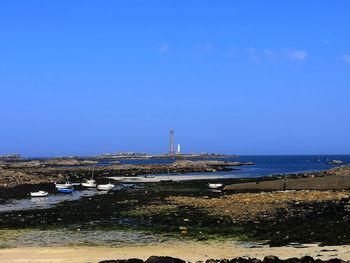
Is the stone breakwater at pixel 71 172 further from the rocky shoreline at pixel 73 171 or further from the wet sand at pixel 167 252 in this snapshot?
the wet sand at pixel 167 252

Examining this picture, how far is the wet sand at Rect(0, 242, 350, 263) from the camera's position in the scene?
1739 cm

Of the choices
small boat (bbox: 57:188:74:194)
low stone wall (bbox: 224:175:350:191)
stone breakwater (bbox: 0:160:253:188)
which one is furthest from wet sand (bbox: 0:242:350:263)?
stone breakwater (bbox: 0:160:253:188)

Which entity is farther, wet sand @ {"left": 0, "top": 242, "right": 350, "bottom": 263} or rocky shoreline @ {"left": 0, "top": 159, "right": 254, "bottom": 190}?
rocky shoreline @ {"left": 0, "top": 159, "right": 254, "bottom": 190}

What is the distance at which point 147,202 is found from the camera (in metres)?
40.5

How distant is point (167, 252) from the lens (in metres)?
19.3

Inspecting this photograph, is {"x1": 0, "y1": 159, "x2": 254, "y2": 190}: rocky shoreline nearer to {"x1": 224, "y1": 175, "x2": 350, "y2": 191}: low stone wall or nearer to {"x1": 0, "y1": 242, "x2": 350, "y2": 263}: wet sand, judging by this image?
{"x1": 224, "y1": 175, "x2": 350, "y2": 191}: low stone wall

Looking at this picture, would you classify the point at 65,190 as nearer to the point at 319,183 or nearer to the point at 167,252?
the point at 319,183

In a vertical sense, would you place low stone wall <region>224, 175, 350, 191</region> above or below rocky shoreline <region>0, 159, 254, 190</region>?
above

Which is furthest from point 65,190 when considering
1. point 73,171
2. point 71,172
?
point 73,171

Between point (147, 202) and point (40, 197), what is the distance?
13.2m

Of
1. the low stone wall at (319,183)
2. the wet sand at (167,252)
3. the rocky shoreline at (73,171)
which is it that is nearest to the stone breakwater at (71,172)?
the rocky shoreline at (73,171)

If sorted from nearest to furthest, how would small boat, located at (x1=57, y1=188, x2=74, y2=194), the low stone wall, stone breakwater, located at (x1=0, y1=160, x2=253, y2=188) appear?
the low stone wall → small boat, located at (x1=57, y1=188, x2=74, y2=194) → stone breakwater, located at (x1=0, y1=160, x2=253, y2=188)

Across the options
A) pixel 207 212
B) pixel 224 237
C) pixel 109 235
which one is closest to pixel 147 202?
pixel 207 212

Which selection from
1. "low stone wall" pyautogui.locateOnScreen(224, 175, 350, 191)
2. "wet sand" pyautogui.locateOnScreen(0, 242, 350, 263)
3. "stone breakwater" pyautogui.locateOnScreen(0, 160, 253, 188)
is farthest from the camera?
"stone breakwater" pyautogui.locateOnScreen(0, 160, 253, 188)
